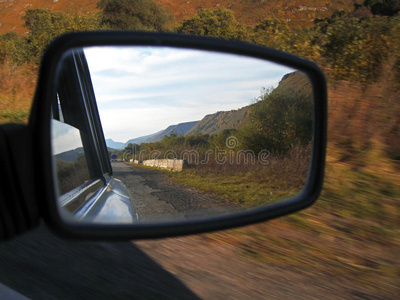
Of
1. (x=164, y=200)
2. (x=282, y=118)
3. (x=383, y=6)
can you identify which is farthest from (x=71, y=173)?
(x=383, y=6)

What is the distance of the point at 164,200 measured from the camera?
152 centimetres

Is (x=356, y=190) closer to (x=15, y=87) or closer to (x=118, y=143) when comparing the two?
Result: (x=118, y=143)

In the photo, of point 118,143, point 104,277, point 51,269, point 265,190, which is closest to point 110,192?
point 118,143

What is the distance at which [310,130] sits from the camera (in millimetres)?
1876

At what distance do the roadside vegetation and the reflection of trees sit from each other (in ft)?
1.47

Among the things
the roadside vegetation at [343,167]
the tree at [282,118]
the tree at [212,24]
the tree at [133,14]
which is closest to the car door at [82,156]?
the roadside vegetation at [343,167]

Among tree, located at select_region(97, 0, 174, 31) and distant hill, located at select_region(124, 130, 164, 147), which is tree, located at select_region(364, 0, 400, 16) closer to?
tree, located at select_region(97, 0, 174, 31)

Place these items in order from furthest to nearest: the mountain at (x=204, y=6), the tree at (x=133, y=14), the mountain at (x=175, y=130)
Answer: the mountain at (x=204, y=6)
the tree at (x=133, y=14)
the mountain at (x=175, y=130)

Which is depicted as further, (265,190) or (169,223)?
(265,190)

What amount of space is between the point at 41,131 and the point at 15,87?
8.60 metres

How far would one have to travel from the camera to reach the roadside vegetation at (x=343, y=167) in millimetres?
1916

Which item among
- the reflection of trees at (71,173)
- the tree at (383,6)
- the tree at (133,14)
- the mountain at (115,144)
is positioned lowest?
the reflection of trees at (71,173)

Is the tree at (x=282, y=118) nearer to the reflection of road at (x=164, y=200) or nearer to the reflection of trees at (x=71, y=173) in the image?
the reflection of road at (x=164, y=200)

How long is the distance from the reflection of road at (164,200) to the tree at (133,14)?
39726 mm
